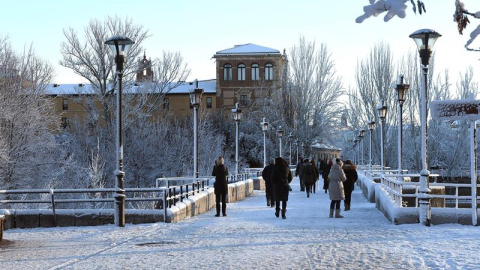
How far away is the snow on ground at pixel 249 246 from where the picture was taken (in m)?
10.5

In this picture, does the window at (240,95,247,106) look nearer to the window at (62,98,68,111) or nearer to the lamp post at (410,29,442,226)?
the window at (62,98,68,111)

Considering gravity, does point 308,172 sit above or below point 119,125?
below

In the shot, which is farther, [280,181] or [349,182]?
[349,182]

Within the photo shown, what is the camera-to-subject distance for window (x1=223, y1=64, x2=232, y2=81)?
93.6 meters

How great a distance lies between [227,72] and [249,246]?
8192 centimetres

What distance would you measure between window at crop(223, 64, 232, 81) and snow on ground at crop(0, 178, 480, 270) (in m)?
75.9

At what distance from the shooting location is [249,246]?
12508 millimetres

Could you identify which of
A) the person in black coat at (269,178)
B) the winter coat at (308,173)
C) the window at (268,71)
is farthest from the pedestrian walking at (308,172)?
the window at (268,71)

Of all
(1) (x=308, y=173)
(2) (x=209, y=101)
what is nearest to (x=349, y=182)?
(1) (x=308, y=173)

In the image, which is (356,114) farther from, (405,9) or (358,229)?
(405,9)

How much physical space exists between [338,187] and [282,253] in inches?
307

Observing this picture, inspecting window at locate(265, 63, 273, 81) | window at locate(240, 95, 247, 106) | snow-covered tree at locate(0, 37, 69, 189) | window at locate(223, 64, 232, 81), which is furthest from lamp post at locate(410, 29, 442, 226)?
window at locate(223, 64, 232, 81)

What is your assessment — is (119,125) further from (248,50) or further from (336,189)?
(248,50)

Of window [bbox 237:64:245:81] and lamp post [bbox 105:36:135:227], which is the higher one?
window [bbox 237:64:245:81]
